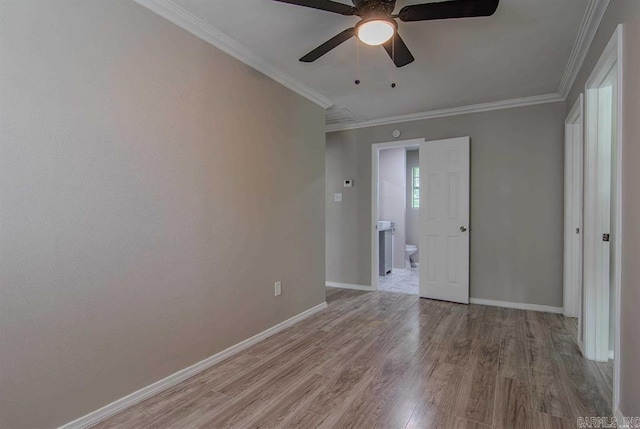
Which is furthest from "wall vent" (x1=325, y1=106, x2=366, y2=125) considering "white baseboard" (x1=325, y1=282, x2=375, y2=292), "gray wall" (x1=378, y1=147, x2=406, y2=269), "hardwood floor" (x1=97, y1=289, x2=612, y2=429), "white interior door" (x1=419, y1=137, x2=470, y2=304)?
"hardwood floor" (x1=97, y1=289, x2=612, y2=429)

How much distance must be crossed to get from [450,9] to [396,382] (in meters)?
2.27

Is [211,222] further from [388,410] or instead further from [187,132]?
[388,410]

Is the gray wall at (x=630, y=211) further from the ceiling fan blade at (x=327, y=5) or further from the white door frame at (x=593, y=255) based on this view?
the ceiling fan blade at (x=327, y=5)

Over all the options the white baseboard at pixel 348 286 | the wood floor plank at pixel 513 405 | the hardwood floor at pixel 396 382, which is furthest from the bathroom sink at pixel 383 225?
the wood floor plank at pixel 513 405

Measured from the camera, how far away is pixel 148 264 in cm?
211

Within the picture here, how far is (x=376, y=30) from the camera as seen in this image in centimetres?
190

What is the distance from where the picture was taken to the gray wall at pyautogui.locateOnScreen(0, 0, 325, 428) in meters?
1.58

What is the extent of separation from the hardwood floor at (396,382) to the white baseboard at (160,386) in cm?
5

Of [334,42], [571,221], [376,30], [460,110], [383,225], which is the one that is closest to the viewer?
[376,30]

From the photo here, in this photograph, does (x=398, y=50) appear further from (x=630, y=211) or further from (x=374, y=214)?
(x=374, y=214)

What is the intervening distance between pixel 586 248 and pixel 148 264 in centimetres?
317

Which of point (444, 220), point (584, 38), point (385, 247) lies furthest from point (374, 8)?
point (385, 247)

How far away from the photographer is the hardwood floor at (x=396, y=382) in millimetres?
1898

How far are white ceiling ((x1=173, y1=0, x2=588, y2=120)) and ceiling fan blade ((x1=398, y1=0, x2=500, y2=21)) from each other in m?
0.35
